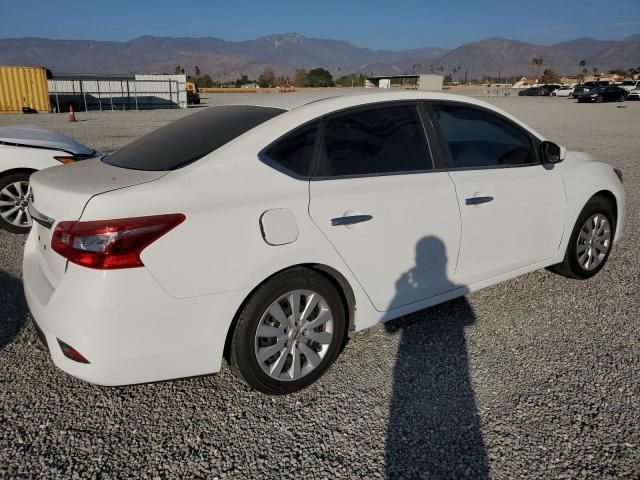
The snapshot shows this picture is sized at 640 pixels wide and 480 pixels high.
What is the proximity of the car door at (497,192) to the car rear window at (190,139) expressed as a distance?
1.26 metres

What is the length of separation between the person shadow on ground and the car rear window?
1.29 meters

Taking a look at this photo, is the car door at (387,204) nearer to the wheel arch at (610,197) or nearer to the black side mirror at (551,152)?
the black side mirror at (551,152)

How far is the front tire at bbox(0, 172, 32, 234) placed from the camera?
19.4 feet

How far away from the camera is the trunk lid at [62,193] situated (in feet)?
8.05

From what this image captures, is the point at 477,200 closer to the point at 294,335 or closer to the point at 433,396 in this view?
the point at 433,396

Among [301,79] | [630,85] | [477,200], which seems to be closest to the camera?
[477,200]

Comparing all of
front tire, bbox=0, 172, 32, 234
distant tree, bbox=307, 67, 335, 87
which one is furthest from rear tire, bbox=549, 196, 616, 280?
distant tree, bbox=307, 67, 335, 87

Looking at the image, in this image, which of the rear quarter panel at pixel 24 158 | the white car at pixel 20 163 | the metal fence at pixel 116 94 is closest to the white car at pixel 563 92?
the metal fence at pixel 116 94

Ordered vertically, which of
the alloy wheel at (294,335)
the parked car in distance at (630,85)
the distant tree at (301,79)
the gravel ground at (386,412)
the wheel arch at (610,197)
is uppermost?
the parked car in distance at (630,85)

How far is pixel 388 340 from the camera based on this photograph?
3643 mm

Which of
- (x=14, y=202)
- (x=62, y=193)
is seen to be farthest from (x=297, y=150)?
(x=14, y=202)

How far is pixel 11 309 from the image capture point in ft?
13.3

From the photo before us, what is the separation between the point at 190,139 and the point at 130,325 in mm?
1213

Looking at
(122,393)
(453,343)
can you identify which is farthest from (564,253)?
(122,393)
